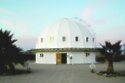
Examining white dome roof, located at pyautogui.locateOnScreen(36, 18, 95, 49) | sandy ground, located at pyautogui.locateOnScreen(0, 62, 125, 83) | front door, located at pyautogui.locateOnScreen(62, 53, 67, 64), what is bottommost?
sandy ground, located at pyautogui.locateOnScreen(0, 62, 125, 83)

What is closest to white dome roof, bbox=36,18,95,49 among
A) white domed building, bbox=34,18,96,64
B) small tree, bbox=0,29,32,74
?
white domed building, bbox=34,18,96,64

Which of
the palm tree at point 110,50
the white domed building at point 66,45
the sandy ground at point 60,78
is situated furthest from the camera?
the white domed building at point 66,45

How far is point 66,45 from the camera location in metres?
55.4

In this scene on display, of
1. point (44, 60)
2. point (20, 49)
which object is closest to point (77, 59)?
point (44, 60)

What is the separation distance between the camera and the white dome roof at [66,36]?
182 feet

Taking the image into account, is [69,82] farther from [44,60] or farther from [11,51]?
[44,60]

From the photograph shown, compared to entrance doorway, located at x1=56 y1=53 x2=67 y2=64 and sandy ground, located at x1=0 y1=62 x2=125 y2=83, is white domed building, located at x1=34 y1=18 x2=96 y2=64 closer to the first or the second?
entrance doorway, located at x1=56 y1=53 x2=67 y2=64

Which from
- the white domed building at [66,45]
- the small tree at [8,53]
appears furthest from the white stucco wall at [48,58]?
the small tree at [8,53]

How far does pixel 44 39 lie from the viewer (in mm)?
57531

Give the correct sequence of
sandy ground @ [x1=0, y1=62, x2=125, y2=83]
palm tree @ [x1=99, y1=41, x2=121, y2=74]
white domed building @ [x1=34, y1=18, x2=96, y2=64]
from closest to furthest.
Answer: sandy ground @ [x1=0, y1=62, x2=125, y2=83]
palm tree @ [x1=99, y1=41, x2=121, y2=74]
white domed building @ [x1=34, y1=18, x2=96, y2=64]

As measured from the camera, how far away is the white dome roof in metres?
55.6

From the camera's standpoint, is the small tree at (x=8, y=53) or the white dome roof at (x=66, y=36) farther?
the white dome roof at (x=66, y=36)

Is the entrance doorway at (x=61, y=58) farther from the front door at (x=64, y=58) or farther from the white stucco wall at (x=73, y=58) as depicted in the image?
the white stucco wall at (x=73, y=58)

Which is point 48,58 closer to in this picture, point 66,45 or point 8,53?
point 66,45
